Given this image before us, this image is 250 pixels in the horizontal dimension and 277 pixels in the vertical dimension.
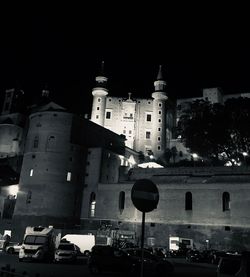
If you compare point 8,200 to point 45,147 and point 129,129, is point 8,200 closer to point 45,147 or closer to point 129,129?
point 45,147

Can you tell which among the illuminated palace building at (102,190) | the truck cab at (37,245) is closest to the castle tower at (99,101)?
the illuminated palace building at (102,190)

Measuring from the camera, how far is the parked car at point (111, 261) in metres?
19.8

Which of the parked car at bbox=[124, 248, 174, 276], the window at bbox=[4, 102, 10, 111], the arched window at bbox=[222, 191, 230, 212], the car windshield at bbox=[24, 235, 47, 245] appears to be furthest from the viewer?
the window at bbox=[4, 102, 10, 111]

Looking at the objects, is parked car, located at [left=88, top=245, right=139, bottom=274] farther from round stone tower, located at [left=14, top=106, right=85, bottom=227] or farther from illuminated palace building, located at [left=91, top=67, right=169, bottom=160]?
illuminated palace building, located at [left=91, top=67, right=169, bottom=160]

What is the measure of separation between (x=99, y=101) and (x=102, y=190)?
40631mm

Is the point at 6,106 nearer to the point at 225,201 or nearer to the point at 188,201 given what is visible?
the point at 188,201

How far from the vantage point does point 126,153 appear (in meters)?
68.7

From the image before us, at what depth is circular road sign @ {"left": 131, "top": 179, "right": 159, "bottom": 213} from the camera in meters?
8.48

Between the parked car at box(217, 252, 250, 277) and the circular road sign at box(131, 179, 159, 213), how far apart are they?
368cm

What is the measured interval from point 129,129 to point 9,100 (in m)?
32.3

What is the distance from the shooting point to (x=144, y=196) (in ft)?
27.9

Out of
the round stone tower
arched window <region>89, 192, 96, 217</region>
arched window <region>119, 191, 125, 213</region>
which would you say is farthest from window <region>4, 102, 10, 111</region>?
arched window <region>119, 191, 125, 213</region>

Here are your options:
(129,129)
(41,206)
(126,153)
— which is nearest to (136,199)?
(41,206)

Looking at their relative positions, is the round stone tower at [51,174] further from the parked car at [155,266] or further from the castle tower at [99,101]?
the parked car at [155,266]
